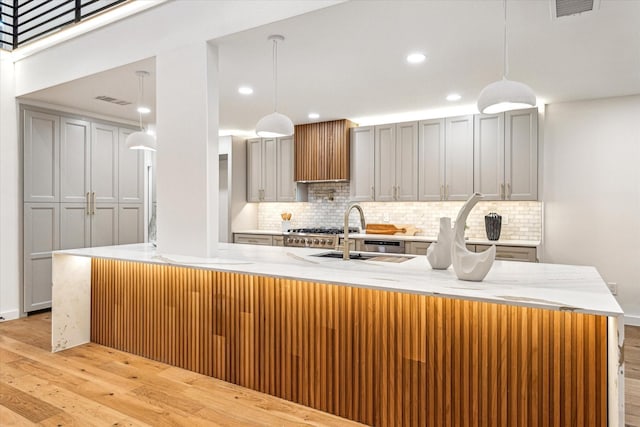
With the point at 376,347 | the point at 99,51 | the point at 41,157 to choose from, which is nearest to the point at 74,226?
the point at 41,157

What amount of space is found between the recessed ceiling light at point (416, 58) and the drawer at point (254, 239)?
3698 mm

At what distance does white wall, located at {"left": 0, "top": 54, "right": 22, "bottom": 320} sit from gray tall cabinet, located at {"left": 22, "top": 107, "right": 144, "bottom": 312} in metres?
0.08

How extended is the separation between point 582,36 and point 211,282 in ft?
10.8

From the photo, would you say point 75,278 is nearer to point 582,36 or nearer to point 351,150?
point 351,150

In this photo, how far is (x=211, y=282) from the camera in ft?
10.1

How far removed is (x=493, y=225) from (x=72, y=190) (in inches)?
206

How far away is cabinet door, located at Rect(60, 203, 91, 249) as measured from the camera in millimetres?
5156

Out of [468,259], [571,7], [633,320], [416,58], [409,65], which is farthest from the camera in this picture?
[633,320]

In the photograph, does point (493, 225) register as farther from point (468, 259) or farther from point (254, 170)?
point (254, 170)

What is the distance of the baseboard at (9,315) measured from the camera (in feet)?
15.1

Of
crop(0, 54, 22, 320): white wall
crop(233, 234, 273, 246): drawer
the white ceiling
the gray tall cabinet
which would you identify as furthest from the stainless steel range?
crop(0, 54, 22, 320): white wall

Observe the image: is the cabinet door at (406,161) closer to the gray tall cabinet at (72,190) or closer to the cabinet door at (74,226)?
the gray tall cabinet at (72,190)

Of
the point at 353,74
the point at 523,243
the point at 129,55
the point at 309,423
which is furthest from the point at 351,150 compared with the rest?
the point at 309,423

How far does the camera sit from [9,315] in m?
4.68
